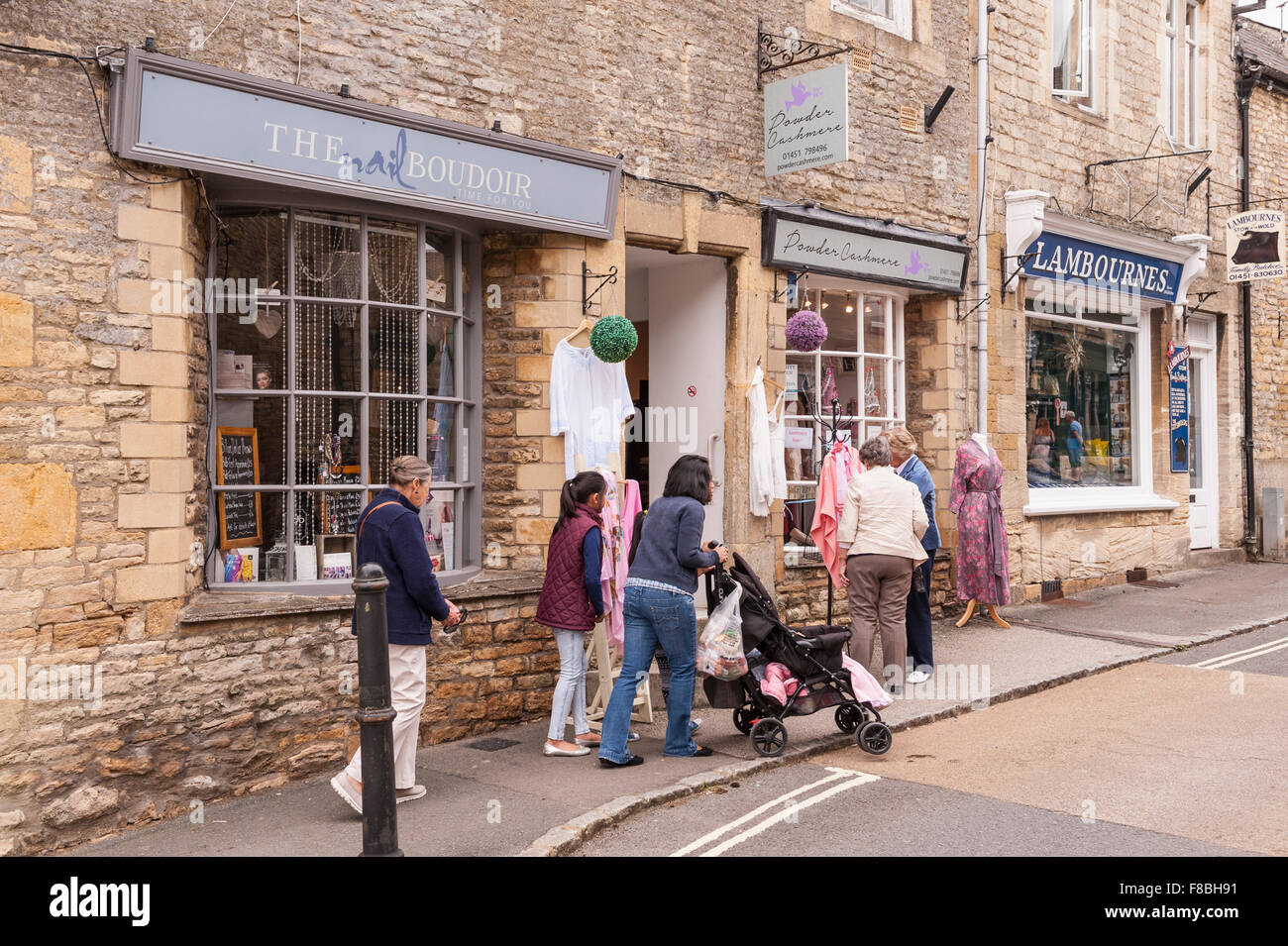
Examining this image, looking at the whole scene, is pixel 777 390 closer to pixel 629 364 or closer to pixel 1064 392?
pixel 629 364

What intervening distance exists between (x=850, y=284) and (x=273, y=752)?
22.1 ft

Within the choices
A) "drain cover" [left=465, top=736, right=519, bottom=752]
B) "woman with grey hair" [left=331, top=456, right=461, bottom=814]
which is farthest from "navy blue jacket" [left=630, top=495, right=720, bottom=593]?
"drain cover" [left=465, top=736, right=519, bottom=752]

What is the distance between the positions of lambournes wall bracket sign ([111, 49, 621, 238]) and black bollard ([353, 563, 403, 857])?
315 centimetres

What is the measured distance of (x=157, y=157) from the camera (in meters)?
6.13

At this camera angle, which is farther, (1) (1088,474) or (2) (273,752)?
(1) (1088,474)

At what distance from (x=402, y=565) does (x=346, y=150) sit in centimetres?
267

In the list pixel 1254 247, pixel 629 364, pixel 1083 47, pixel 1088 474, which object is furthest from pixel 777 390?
pixel 1254 247

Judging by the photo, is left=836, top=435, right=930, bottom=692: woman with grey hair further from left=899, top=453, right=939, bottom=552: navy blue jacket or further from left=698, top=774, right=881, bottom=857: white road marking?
left=698, top=774, right=881, bottom=857: white road marking

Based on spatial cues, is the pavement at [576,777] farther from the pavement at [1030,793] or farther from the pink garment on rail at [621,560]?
the pink garment on rail at [621,560]

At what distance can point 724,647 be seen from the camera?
6562mm

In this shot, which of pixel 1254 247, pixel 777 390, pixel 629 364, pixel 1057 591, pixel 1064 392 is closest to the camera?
pixel 777 390

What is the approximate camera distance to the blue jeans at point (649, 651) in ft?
21.1

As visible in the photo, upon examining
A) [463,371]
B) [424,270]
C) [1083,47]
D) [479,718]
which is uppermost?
[1083,47]

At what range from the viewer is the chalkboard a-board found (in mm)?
6926
